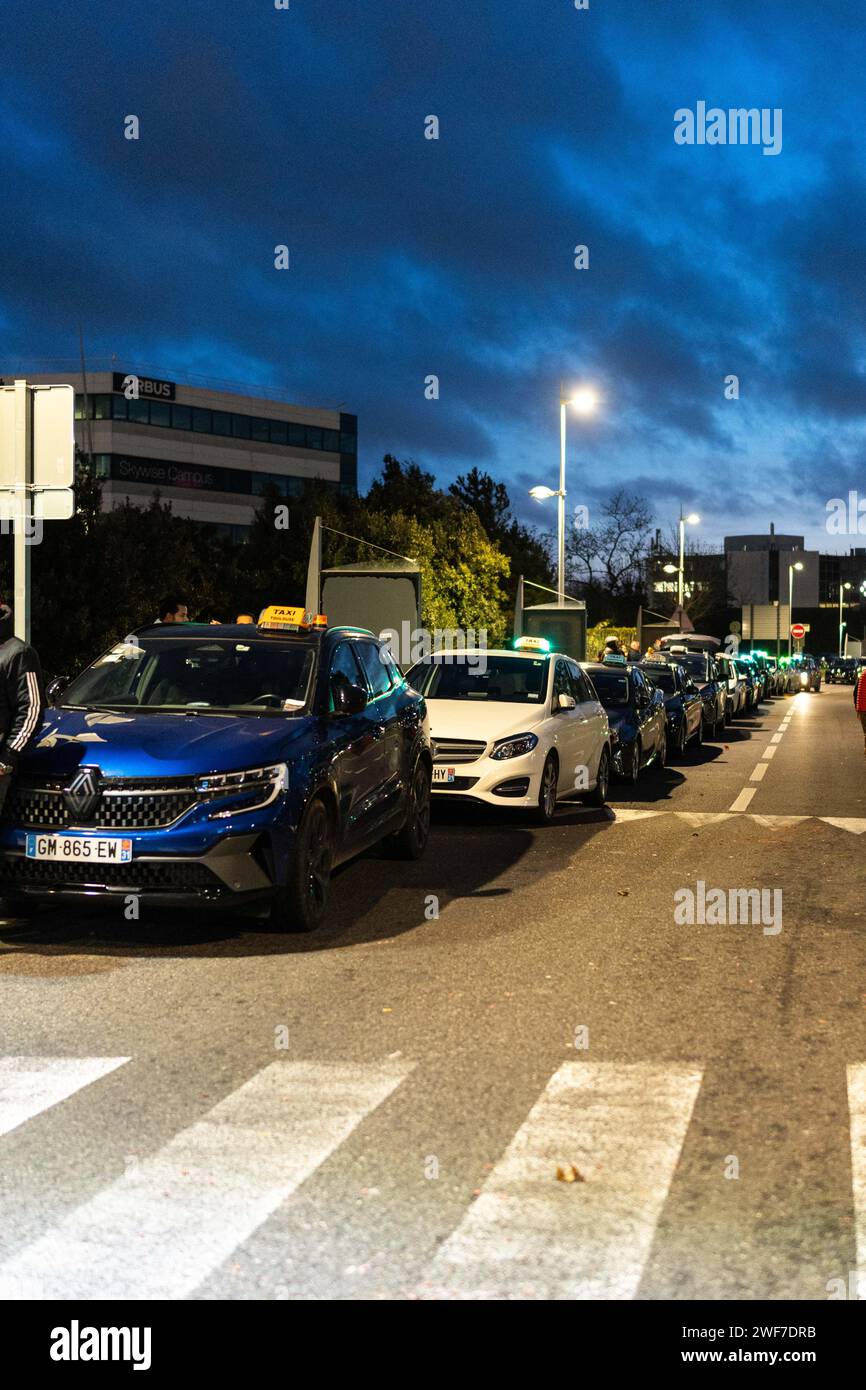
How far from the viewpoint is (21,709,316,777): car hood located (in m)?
7.58

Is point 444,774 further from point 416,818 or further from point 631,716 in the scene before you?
point 631,716

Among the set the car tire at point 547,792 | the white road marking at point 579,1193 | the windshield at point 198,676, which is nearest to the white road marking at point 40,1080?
the white road marking at point 579,1193

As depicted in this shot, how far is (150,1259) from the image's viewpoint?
3668mm

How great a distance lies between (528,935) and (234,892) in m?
1.70

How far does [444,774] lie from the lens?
1281 centimetres

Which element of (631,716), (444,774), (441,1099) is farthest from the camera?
(631,716)

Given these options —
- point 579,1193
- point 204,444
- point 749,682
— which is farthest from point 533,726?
point 204,444

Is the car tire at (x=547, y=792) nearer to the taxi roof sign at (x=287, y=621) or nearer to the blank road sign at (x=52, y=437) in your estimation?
the taxi roof sign at (x=287, y=621)

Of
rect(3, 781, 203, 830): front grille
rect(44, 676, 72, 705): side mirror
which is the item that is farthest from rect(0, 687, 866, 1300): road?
rect(44, 676, 72, 705): side mirror

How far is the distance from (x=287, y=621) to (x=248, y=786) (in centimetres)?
230

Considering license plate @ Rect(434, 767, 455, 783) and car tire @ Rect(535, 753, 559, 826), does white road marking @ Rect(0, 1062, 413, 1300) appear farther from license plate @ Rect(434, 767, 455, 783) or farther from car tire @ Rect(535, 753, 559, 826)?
car tire @ Rect(535, 753, 559, 826)

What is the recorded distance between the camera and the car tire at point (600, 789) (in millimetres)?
14961

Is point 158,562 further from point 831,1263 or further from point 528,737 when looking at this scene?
point 831,1263

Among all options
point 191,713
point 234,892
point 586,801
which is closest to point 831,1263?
point 234,892
